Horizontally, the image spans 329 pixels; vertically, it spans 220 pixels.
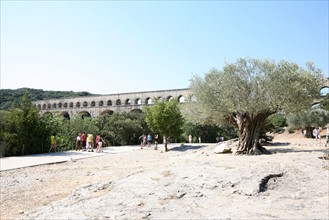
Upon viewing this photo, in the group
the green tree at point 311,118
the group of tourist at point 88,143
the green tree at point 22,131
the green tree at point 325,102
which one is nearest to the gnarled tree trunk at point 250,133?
the group of tourist at point 88,143

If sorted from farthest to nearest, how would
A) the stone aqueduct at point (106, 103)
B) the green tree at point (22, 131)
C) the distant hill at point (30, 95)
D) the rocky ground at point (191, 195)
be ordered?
1. the distant hill at point (30, 95)
2. the stone aqueduct at point (106, 103)
3. the green tree at point (22, 131)
4. the rocky ground at point (191, 195)

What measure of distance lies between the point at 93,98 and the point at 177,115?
→ 48.2 meters

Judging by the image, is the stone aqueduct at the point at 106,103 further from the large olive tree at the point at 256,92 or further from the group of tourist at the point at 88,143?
the large olive tree at the point at 256,92

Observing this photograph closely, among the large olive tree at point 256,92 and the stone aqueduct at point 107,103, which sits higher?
the stone aqueduct at point 107,103

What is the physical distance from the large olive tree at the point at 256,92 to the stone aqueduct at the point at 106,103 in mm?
36041

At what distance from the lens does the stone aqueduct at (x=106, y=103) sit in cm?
5625

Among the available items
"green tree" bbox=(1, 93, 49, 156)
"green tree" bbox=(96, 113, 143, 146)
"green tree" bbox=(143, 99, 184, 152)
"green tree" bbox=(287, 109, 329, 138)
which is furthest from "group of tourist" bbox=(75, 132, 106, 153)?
"green tree" bbox=(287, 109, 329, 138)

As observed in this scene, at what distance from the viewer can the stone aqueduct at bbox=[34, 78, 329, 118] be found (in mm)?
56250

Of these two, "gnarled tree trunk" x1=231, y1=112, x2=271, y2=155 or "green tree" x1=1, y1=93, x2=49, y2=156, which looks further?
"green tree" x1=1, y1=93, x2=49, y2=156

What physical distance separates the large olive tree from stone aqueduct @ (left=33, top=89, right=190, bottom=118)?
36.0m

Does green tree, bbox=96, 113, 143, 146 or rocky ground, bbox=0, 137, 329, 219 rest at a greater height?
green tree, bbox=96, 113, 143, 146

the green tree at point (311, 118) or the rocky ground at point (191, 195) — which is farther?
the green tree at point (311, 118)

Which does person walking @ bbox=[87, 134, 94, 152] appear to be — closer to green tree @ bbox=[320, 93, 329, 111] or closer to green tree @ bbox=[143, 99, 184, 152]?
green tree @ bbox=[143, 99, 184, 152]

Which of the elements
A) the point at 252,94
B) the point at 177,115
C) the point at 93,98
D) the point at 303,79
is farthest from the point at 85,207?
the point at 93,98
